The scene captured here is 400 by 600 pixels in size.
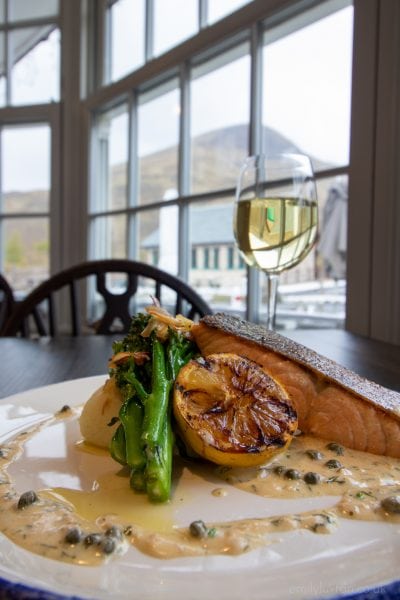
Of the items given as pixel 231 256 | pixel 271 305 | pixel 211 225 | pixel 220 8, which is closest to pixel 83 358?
pixel 271 305

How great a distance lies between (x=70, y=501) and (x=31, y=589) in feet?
0.61

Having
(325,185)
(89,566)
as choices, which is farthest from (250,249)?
(325,185)

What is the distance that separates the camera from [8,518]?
0.46 m

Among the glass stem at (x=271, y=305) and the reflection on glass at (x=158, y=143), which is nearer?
the glass stem at (x=271, y=305)

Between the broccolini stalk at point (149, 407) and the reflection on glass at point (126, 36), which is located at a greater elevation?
the reflection on glass at point (126, 36)

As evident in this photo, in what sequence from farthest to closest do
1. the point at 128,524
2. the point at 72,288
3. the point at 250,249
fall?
the point at 72,288
the point at 250,249
the point at 128,524

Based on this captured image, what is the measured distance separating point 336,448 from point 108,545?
0.39 m

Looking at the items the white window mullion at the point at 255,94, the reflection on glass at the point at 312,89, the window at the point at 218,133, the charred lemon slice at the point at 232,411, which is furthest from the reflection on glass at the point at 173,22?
the charred lemon slice at the point at 232,411

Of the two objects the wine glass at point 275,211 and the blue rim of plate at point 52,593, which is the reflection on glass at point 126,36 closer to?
the wine glass at point 275,211

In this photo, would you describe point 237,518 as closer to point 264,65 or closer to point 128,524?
point 128,524

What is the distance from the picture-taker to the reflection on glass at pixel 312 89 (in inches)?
92.0

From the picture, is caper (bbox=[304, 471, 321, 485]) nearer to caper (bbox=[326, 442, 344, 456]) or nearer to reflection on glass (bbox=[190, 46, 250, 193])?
caper (bbox=[326, 442, 344, 456])

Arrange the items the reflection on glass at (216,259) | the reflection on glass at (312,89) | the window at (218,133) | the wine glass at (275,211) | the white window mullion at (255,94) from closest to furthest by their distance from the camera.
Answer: the wine glass at (275,211), the reflection on glass at (312,89), the window at (218,133), the white window mullion at (255,94), the reflection on glass at (216,259)

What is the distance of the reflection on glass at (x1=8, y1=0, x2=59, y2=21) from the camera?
450 cm
